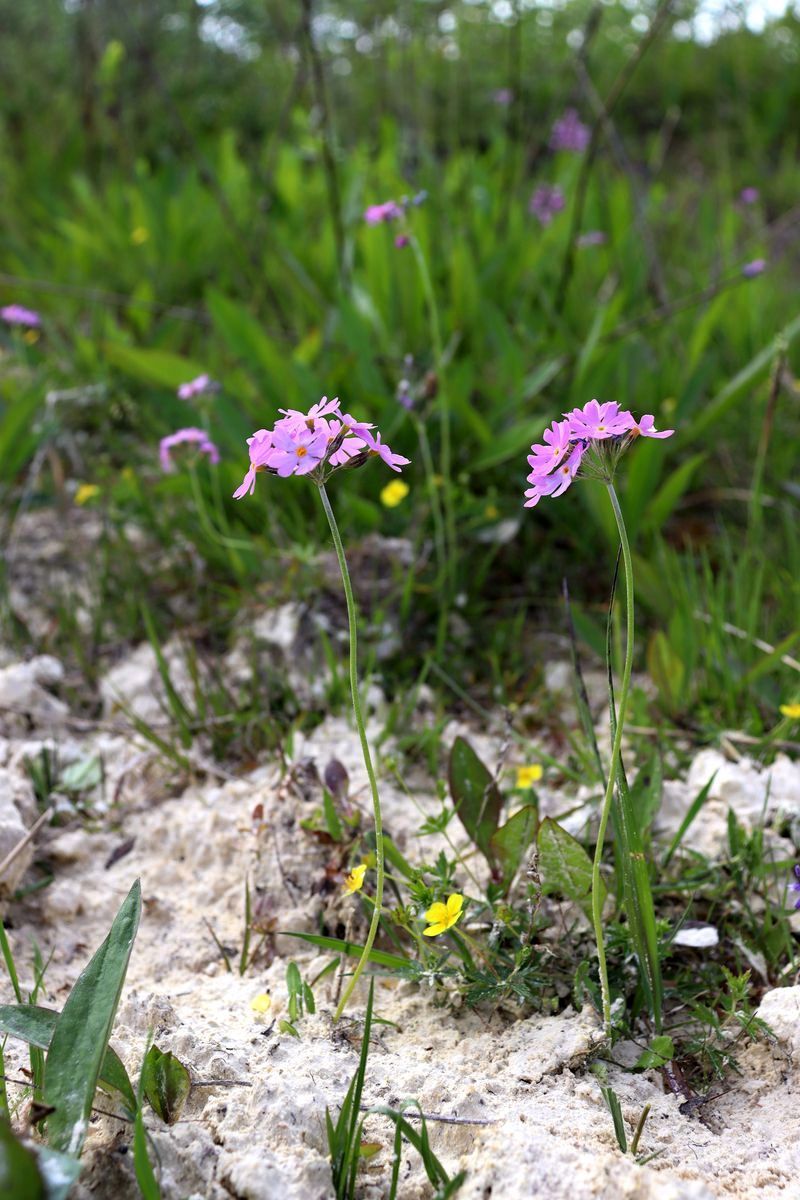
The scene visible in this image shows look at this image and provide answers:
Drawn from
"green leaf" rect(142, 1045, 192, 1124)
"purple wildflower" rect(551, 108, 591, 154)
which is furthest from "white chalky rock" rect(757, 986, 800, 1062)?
"purple wildflower" rect(551, 108, 591, 154)

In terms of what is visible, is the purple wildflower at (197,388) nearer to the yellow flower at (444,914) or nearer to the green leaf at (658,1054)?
the yellow flower at (444,914)

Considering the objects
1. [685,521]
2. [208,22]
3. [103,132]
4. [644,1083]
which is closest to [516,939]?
[644,1083]

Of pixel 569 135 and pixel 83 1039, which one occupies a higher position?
pixel 569 135

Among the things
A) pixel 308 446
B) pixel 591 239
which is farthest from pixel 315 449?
pixel 591 239

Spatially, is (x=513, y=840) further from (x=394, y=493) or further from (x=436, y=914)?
(x=394, y=493)

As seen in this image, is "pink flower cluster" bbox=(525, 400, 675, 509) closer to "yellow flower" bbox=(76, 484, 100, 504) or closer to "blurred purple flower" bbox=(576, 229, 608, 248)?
"yellow flower" bbox=(76, 484, 100, 504)

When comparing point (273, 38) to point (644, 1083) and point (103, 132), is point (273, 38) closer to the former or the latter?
point (103, 132)

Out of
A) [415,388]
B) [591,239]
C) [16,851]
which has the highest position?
[591,239]
